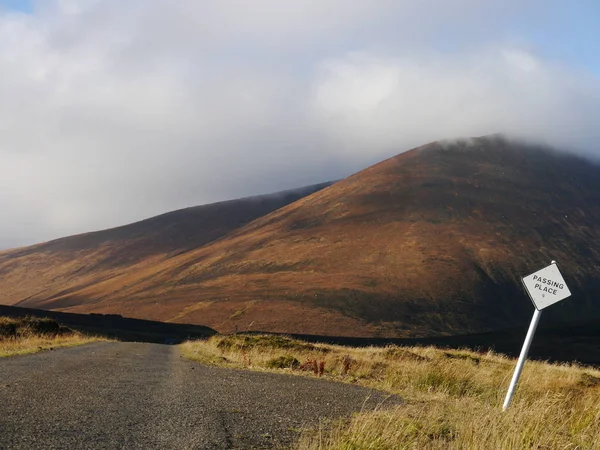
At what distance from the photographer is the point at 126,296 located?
12162 centimetres

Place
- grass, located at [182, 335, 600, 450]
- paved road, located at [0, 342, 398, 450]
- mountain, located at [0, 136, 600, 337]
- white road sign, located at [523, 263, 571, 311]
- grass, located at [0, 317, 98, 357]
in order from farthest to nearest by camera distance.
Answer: mountain, located at [0, 136, 600, 337], grass, located at [0, 317, 98, 357], white road sign, located at [523, 263, 571, 311], grass, located at [182, 335, 600, 450], paved road, located at [0, 342, 398, 450]

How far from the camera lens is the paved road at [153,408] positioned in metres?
6.39

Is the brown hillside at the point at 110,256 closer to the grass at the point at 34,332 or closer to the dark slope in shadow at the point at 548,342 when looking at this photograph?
the dark slope in shadow at the point at 548,342

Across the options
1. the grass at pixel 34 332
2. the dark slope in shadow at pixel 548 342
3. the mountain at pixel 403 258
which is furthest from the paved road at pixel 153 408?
the mountain at pixel 403 258

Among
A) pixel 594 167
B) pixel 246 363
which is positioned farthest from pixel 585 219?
pixel 246 363

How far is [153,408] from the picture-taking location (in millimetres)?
8453

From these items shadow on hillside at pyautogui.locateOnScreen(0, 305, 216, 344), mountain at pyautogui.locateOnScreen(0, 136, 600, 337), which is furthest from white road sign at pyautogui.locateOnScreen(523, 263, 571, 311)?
mountain at pyautogui.locateOnScreen(0, 136, 600, 337)

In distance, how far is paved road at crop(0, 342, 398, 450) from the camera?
6.39 m

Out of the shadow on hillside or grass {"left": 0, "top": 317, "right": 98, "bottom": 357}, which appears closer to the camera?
grass {"left": 0, "top": 317, "right": 98, "bottom": 357}

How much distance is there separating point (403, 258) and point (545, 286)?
9628cm

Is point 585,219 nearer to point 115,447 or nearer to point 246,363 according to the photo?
point 246,363

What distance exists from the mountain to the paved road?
6960 centimetres

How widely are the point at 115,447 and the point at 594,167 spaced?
174m

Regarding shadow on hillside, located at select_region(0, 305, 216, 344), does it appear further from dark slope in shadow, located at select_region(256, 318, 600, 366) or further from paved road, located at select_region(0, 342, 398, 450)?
paved road, located at select_region(0, 342, 398, 450)
